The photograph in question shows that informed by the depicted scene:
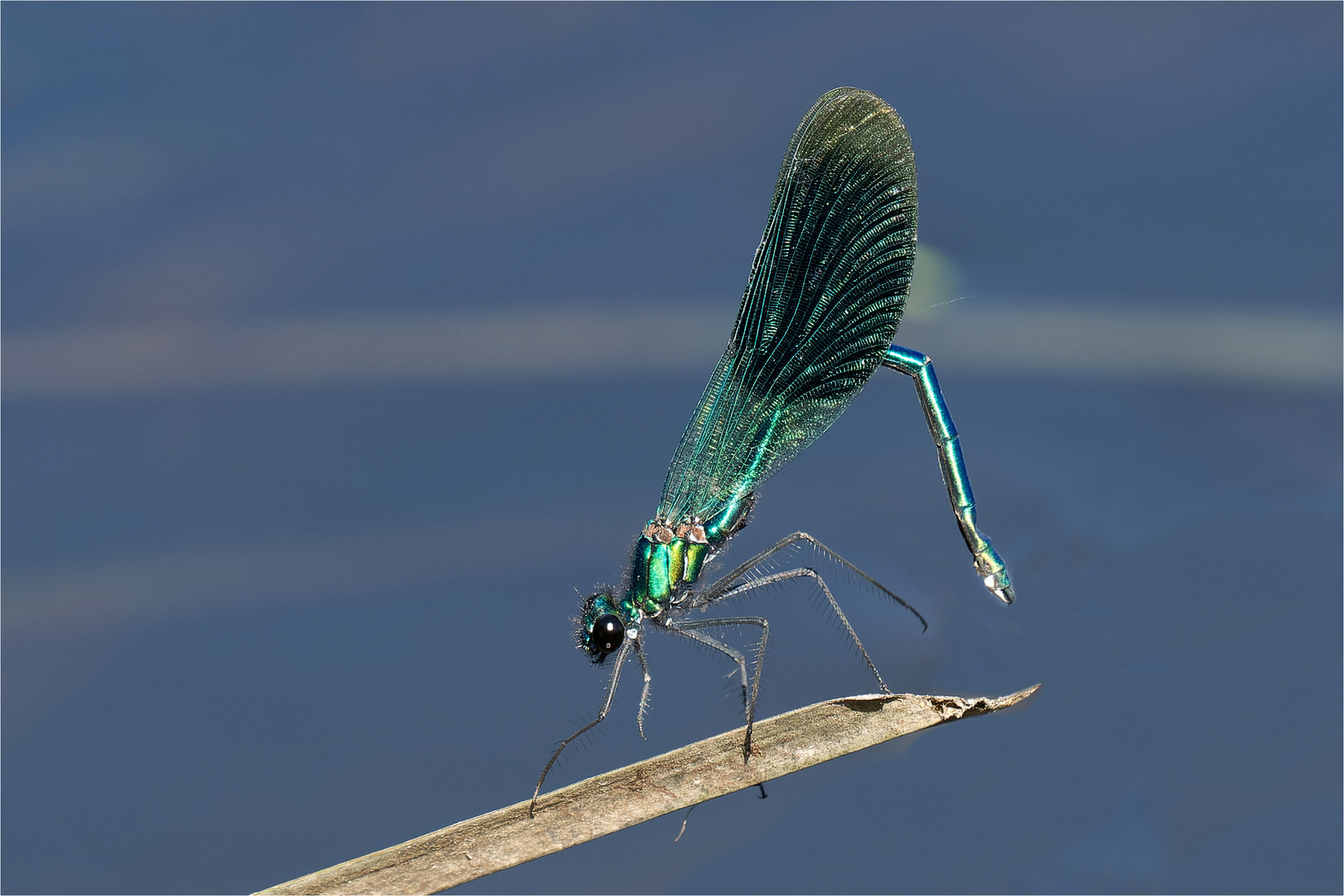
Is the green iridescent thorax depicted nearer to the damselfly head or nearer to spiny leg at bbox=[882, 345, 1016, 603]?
the damselfly head

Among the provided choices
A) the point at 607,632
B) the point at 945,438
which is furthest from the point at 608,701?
the point at 945,438

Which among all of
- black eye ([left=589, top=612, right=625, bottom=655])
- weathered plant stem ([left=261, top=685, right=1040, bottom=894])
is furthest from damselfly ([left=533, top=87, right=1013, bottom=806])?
weathered plant stem ([left=261, top=685, right=1040, bottom=894])

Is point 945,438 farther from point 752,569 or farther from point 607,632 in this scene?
point 607,632

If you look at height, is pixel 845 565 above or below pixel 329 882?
above

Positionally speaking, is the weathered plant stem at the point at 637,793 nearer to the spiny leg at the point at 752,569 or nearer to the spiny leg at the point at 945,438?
the spiny leg at the point at 752,569

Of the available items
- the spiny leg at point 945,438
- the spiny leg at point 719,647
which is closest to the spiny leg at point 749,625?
the spiny leg at point 719,647

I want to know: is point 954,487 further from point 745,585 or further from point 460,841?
point 460,841

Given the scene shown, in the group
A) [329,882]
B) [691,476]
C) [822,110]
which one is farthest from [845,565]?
[329,882]
